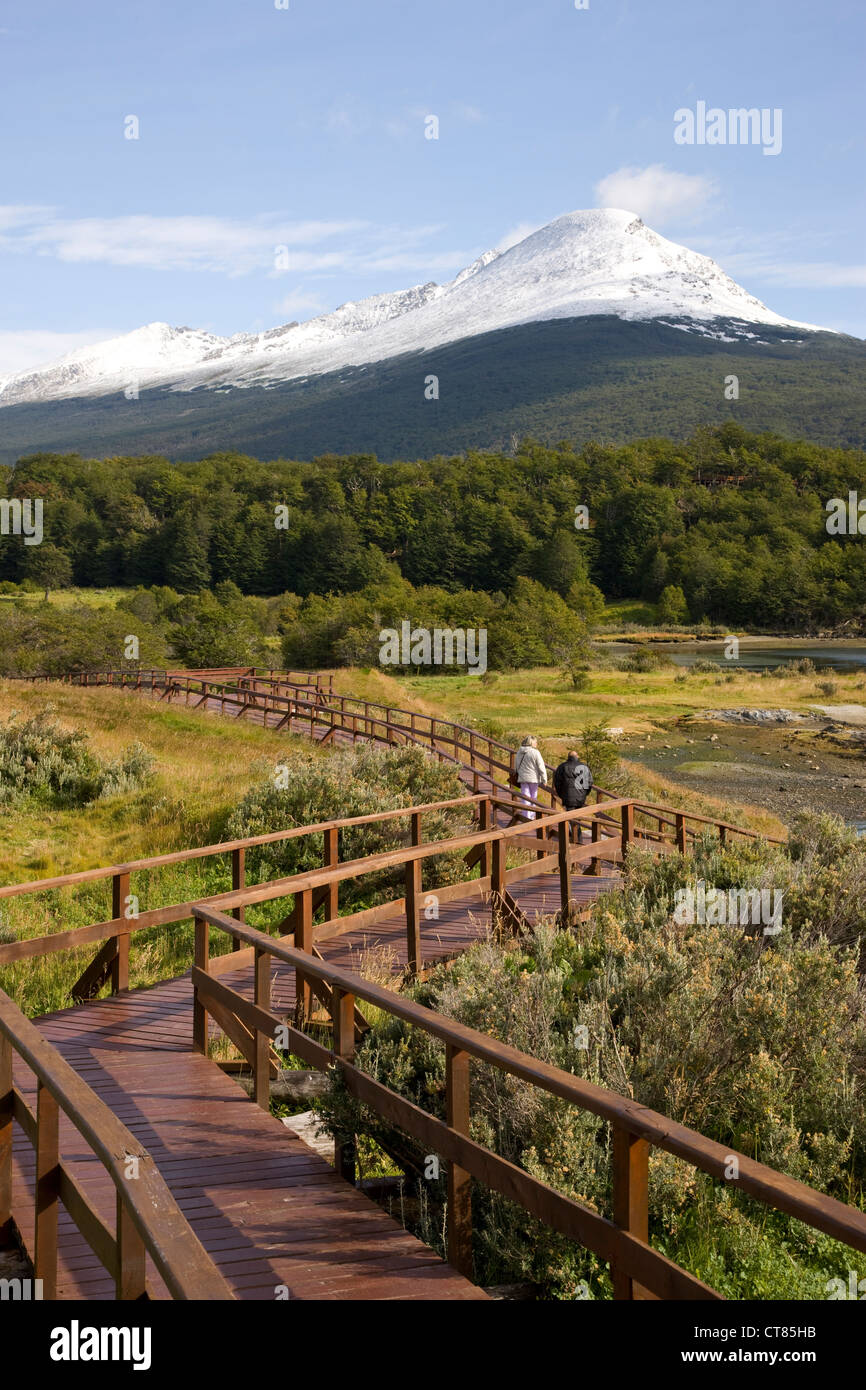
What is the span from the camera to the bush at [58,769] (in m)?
15.9

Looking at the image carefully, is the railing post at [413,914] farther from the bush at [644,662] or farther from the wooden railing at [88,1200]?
the bush at [644,662]

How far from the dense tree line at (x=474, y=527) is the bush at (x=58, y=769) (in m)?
79.0

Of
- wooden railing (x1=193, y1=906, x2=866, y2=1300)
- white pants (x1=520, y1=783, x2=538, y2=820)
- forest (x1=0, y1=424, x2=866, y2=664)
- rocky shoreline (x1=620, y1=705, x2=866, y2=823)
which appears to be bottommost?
rocky shoreline (x1=620, y1=705, x2=866, y2=823)

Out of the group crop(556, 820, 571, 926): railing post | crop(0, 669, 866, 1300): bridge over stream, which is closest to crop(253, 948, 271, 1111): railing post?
crop(0, 669, 866, 1300): bridge over stream

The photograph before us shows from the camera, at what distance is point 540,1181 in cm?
382

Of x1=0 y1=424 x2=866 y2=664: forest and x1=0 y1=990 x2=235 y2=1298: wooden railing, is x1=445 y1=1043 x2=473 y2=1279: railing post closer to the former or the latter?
x1=0 y1=990 x2=235 y2=1298: wooden railing

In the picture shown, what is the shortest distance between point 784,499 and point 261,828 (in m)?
122

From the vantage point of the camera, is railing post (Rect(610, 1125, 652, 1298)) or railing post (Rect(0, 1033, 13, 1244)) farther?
railing post (Rect(0, 1033, 13, 1244))

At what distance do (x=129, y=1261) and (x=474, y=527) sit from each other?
113968 millimetres

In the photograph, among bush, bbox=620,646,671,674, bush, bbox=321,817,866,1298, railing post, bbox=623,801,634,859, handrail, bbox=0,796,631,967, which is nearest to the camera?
bush, bbox=321,817,866,1298

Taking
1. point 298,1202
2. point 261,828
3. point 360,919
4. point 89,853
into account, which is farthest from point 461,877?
point 298,1202

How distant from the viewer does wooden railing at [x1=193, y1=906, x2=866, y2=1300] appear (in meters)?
2.86

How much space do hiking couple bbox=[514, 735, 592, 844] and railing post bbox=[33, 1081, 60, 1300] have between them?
8.98m
